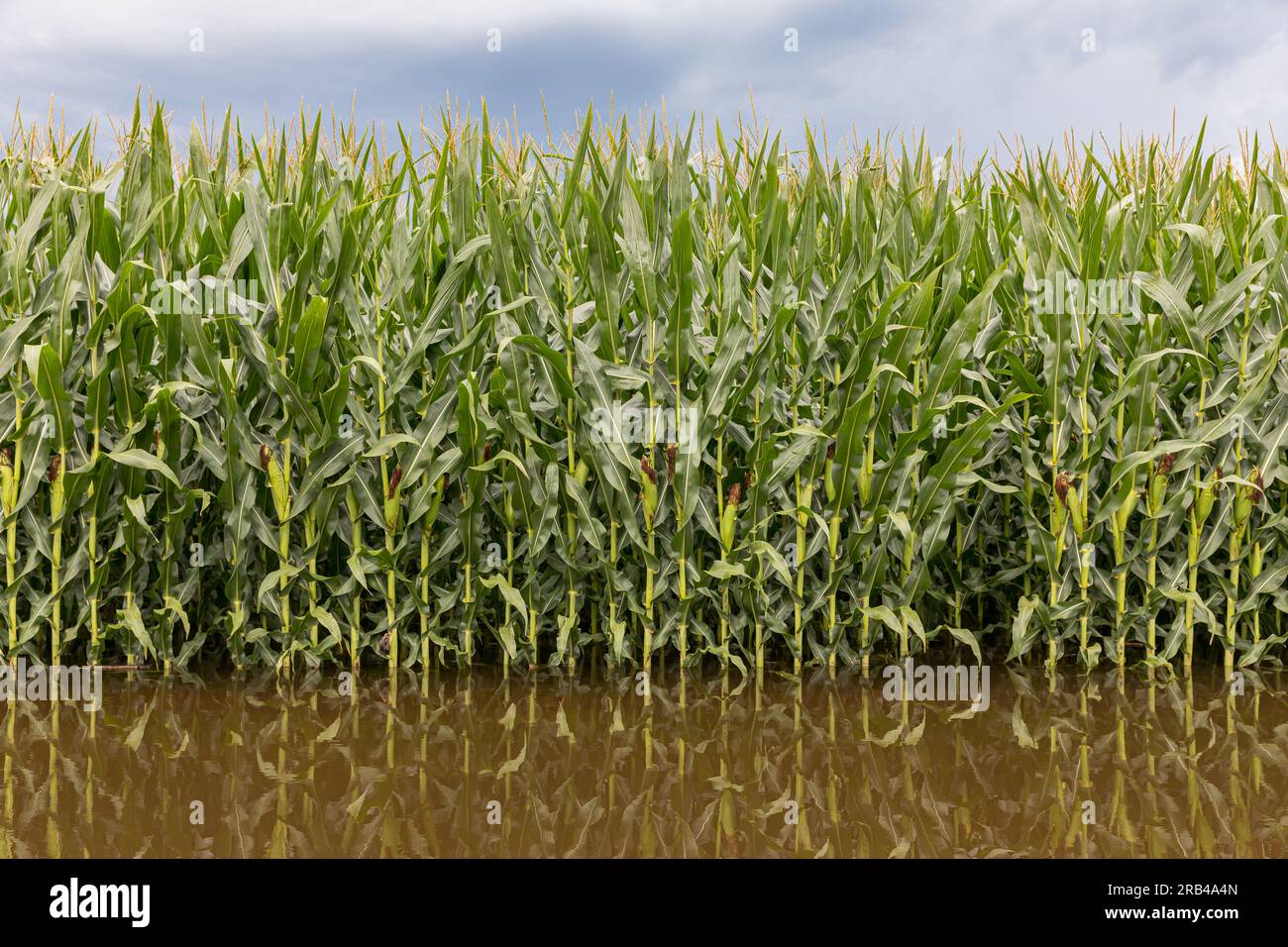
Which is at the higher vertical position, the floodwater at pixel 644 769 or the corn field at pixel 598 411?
the corn field at pixel 598 411

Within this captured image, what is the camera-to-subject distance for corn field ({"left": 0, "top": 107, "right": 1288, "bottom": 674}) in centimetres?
499

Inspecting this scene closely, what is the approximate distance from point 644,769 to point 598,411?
5.55ft

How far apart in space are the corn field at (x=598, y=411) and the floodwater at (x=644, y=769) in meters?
0.27

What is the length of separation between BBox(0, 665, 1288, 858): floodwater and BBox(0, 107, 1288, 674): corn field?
0.27 metres

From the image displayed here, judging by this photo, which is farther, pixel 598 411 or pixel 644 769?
pixel 598 411

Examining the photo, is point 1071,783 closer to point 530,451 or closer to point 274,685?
point 530,451

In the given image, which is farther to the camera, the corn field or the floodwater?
the corn field

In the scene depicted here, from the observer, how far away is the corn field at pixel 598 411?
4.99 meters

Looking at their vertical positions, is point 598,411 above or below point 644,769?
above

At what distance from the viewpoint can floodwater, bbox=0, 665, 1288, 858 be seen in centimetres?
357

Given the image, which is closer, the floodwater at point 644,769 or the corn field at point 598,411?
the floodwater at point 644,769

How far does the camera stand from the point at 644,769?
163 inches

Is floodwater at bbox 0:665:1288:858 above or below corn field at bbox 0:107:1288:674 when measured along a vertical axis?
below

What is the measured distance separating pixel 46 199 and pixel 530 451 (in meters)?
2.76
